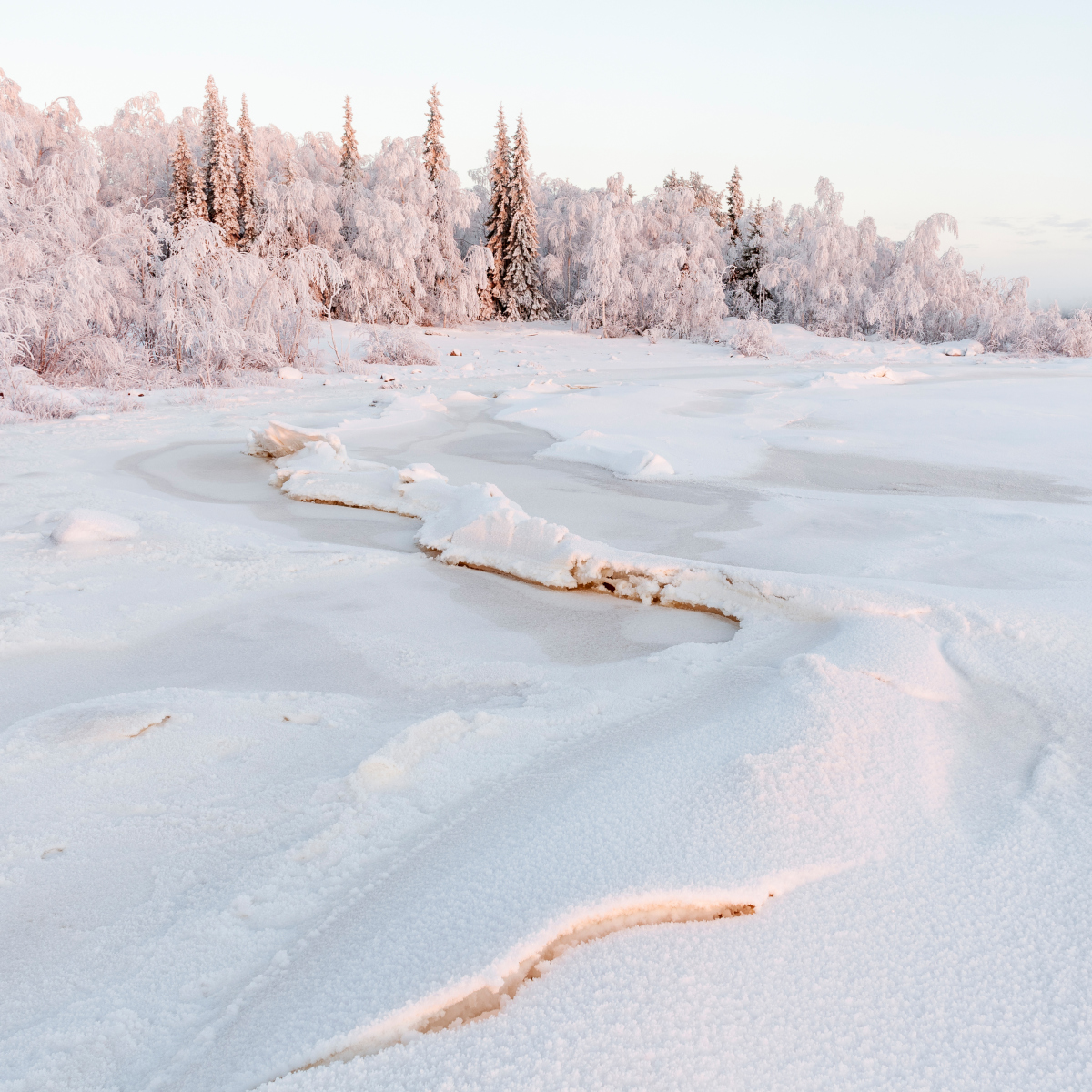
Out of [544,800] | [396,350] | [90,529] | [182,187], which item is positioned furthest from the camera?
[182,187]

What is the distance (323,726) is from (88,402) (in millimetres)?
9344

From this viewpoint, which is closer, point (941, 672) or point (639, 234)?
point (941, 672)

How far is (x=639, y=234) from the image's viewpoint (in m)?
24.4

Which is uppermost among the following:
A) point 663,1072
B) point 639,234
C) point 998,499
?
point 639,234

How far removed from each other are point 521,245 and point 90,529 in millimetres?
22991

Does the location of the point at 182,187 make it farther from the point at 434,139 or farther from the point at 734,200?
the point at 734,200

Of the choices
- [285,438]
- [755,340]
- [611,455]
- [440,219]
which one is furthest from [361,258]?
[611,455]

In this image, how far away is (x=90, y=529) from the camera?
421 centimetres

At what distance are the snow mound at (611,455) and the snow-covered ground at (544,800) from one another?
1.26 meters

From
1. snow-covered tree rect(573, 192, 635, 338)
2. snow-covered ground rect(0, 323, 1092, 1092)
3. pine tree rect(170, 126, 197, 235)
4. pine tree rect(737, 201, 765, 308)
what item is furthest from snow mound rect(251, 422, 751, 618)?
pine tree rect(737, 201, 765, 308)

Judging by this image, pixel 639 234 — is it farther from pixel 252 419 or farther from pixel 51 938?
pixel 51 938

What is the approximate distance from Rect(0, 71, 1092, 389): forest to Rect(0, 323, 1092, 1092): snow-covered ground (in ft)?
26.6

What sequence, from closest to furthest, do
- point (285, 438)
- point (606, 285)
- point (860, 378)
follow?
point (285, 438)
point (860, 378)
point (606, 285)

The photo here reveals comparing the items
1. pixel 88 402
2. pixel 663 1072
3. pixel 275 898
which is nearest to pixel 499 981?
pixel 663 1072
